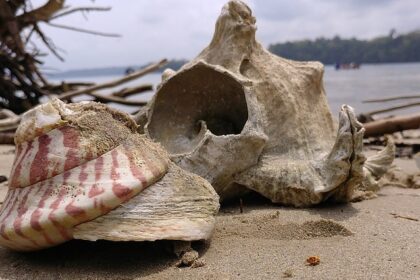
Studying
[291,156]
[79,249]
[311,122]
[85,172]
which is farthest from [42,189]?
[311,122]

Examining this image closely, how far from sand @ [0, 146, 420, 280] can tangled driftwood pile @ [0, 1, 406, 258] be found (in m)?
0.12

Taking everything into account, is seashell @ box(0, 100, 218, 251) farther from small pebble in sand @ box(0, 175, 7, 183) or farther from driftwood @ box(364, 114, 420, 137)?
driftwood @ box(364, 114, 420, 137)

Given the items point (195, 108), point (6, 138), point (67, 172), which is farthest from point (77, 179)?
point (6, 138)

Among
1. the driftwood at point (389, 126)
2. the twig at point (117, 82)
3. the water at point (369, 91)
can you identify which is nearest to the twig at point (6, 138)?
the twig at point (117, 82)

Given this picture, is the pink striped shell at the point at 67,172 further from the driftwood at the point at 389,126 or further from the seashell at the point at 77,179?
the driftwood at the point at 389,126

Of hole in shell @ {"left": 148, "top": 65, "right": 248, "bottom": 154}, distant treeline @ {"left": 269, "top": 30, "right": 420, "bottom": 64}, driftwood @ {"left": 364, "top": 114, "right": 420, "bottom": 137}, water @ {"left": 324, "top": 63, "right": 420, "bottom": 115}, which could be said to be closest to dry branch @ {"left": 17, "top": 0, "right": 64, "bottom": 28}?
hole in shell @ {"left": 148, "top": 65, "right": 248, "bottom": 154}

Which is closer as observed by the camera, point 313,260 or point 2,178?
point 313,260

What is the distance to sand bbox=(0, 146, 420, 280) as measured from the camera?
1897mm

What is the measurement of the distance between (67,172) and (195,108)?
4.88ft

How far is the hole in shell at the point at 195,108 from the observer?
3.20 m

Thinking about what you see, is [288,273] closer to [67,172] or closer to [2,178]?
[67,172]

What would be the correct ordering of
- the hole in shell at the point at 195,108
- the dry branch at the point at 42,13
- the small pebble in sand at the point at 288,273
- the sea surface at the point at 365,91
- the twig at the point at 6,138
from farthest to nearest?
the sea surface at the point at 365,91, the dry branch at the point at 42,13, the twig at the point at 6,138, the hole in shell at the point at 195,108, the small pebble in sand at the point at 288,273

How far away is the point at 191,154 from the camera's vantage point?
2.81m

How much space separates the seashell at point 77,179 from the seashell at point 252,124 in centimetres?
65
